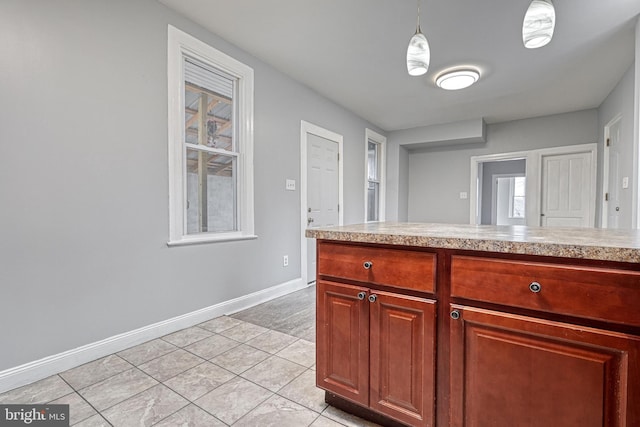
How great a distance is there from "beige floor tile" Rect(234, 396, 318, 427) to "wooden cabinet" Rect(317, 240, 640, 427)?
0.53 feet

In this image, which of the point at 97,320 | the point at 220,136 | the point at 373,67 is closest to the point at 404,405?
the point at 97,320

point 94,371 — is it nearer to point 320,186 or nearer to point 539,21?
point 320,186

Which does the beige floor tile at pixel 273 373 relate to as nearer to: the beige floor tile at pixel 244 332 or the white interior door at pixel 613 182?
the beige floor tile at pixel 244 332

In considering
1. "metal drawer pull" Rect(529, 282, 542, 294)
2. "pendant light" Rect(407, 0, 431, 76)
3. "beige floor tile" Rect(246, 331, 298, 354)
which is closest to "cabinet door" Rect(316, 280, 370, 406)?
"metal drawer pull" Rect(529, 282, 542, 294)

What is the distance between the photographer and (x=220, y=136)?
2809 mm

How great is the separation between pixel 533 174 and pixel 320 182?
3.75 m

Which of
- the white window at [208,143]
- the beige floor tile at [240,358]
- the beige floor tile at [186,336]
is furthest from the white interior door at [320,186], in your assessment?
the beige floor tile at [240,358]

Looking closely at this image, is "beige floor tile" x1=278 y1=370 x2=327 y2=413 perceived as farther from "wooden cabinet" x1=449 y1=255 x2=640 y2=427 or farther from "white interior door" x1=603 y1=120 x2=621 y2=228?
"white interior door" x1=603 y1=120 x2=621 y2=228

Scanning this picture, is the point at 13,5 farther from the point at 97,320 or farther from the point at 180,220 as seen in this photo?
the point at 97,320

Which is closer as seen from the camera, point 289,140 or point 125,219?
point 125,219

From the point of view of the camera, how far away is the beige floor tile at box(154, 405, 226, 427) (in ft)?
4.44

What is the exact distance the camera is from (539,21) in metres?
1.40

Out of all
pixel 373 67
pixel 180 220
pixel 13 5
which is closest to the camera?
pixel 13 5

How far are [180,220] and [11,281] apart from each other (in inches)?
39.8
